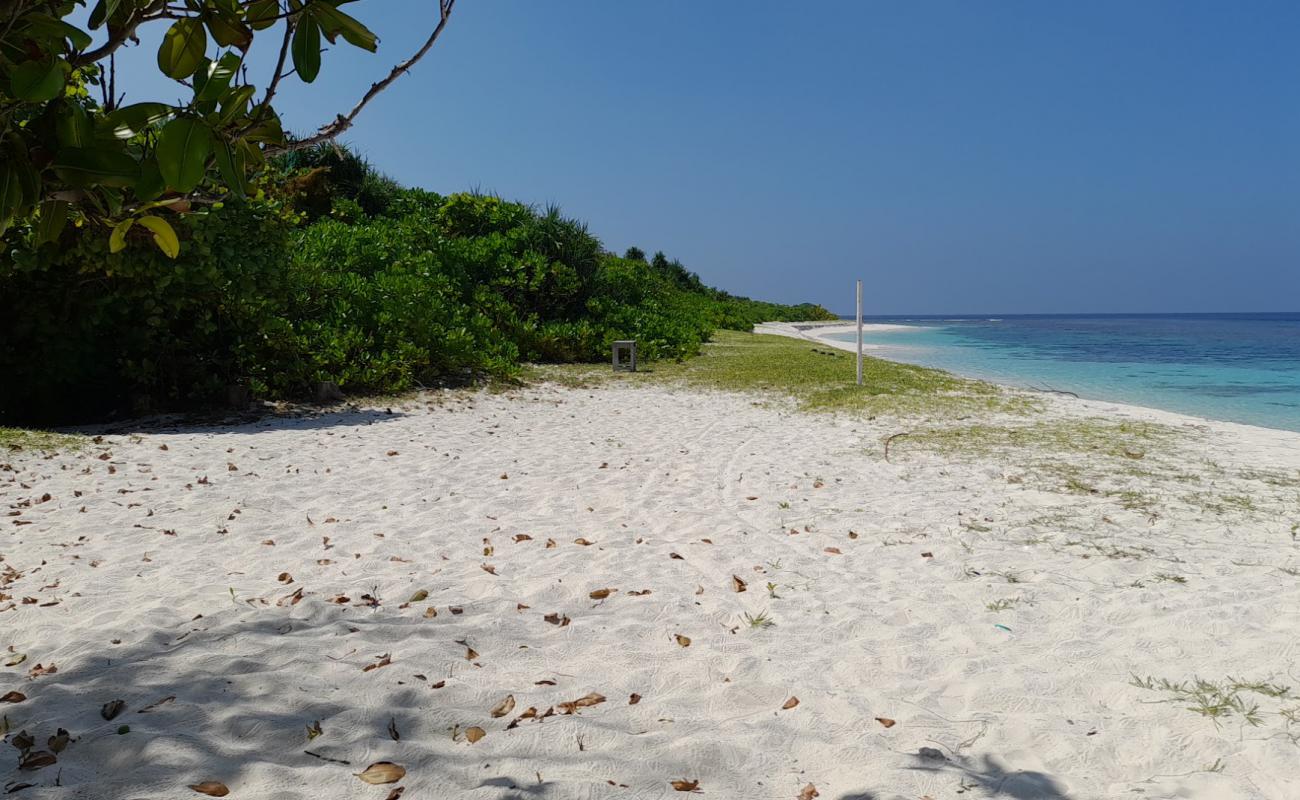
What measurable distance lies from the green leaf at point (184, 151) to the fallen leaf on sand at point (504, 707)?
2.13 m

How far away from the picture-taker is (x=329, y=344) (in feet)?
37.6

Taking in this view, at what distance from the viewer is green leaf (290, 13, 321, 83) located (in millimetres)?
1799

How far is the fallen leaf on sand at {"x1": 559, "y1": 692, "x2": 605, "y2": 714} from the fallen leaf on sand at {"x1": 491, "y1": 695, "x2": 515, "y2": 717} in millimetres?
192

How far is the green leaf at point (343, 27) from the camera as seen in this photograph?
1799 millimetres

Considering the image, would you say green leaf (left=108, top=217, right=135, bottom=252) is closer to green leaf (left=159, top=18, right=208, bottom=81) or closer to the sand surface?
green leaf (left=159, top=18, right=208, bottom=81)

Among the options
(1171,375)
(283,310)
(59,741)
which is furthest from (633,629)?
(1171,375)

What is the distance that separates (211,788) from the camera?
227 centimetres

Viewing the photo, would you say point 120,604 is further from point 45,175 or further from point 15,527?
point 45,175

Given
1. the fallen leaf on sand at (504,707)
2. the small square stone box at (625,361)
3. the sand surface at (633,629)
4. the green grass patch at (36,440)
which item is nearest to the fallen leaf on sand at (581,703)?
the sand surface at (633,629)

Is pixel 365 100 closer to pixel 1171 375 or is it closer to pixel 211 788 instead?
pixel 211 788

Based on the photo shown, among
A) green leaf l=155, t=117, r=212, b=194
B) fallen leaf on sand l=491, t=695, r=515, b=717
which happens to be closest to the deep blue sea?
fallen leaf on sand l=491, t=695, r=515, b=717

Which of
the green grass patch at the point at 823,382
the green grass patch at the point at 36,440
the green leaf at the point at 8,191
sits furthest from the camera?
the green grass patch at the point at 823,382

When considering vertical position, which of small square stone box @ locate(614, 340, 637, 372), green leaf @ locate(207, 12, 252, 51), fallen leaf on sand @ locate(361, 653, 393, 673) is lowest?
fallen leaf on sand @ locate(361, 653, 393, 673)

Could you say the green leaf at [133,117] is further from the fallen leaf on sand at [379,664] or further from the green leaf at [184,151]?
the fallen leaf on sand at [379,664]
